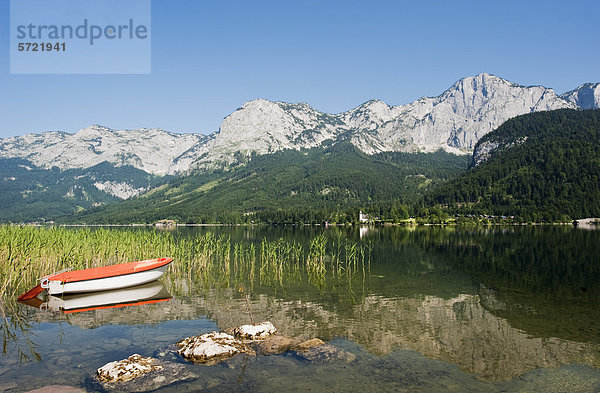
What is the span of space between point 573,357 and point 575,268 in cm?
4062

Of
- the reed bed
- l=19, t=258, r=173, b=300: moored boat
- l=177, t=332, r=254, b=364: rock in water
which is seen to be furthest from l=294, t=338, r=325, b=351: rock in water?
l=19, t=258, r=173, b=300: moored boat

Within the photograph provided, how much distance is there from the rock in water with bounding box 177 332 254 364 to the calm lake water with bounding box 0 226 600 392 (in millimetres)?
640

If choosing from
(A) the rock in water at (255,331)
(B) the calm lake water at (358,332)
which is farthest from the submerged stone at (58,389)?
(A) the rock in water at (255,331)

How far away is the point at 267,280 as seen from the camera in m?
46.2

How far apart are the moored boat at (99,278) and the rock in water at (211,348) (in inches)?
811

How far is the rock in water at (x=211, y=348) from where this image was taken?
67.0 ft

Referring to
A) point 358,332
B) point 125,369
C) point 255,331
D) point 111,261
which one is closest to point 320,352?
point 255,331

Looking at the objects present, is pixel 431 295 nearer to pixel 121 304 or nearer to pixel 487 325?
pixel 487 325

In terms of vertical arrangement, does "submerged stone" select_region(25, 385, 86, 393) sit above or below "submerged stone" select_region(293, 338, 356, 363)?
above

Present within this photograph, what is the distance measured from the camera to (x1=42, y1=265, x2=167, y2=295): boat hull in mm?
36906

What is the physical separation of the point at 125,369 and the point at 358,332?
14.3 meters

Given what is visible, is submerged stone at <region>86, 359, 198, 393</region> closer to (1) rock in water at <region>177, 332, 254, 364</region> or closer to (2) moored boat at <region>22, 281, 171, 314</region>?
(1) rock in water at <region>177, 332, 254, 364</region>

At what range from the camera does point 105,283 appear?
129 feet

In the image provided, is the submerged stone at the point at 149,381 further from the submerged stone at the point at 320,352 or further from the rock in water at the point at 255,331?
the submerged stone at the point at 320,352
